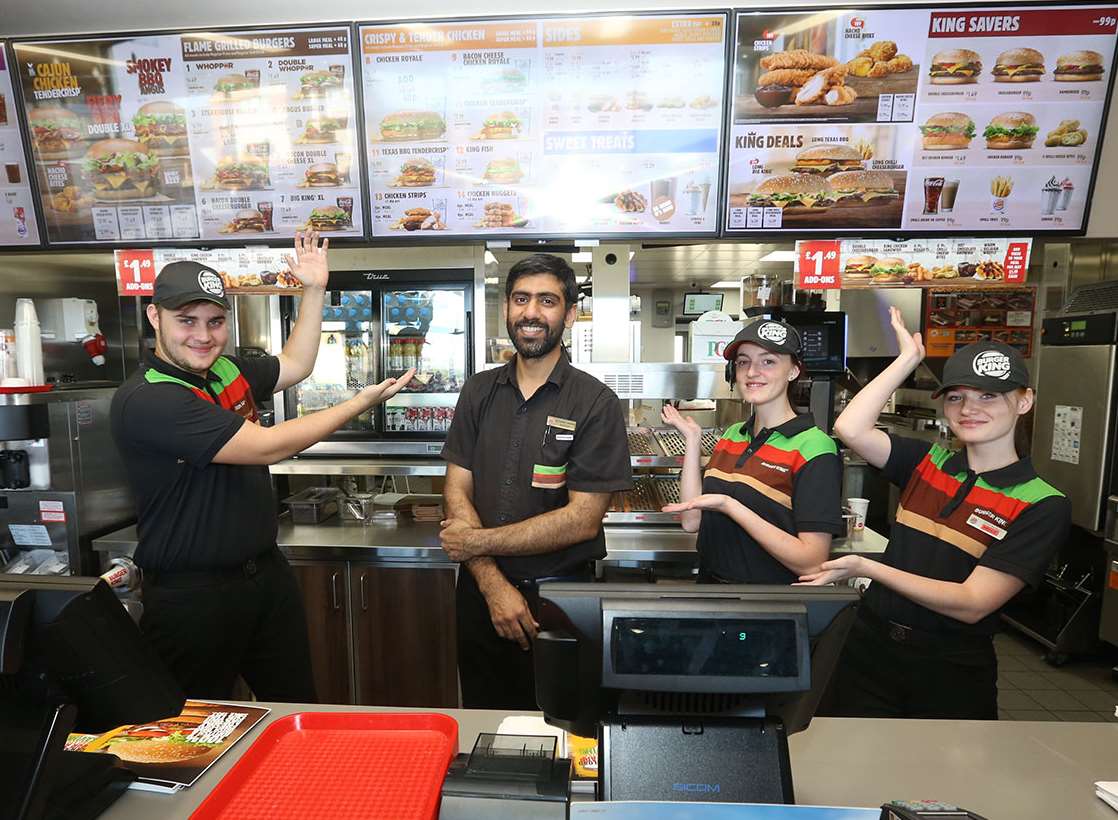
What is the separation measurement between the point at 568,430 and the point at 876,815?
1.42 m

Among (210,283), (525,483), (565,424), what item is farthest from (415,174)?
(525,483)

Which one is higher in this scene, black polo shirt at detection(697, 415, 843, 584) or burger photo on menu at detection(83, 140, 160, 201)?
burger photo on menu at detection(83, 140, 160, 201)

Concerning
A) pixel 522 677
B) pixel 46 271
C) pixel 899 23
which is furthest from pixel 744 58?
pixel 46 271

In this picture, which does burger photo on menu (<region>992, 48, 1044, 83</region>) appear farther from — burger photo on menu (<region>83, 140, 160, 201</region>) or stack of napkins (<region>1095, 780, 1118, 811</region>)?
burger photo on menu (<region>83, 140, 160, 201</region>)

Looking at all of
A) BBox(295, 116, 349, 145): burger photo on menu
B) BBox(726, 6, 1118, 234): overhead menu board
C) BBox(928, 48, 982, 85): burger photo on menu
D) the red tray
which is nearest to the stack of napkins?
the red tray

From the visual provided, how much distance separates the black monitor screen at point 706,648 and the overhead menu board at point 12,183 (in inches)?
132

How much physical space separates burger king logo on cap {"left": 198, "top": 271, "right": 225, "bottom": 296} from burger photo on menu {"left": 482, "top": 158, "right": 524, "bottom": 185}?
1175 millimetres

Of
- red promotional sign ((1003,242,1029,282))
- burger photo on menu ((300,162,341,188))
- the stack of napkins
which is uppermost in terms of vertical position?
burger photo on menu ((300,162,341,188))

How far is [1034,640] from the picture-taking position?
14.2 ft

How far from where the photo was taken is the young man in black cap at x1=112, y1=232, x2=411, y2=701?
184 cm

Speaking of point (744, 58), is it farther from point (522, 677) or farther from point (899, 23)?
point (522, 677)

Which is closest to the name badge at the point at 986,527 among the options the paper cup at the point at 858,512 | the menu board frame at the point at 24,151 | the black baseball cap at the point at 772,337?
the black baseball cap at the point at 772,337

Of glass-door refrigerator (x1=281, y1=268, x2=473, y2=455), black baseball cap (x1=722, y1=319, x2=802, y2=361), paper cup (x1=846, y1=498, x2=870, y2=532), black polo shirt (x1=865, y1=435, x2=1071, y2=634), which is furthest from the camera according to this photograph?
glass-door refrigerator (x1=281, y1=268, x2=473, y2=455)

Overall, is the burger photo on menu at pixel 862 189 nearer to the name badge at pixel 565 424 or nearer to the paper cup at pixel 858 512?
the paper cup at pixel 858 512
